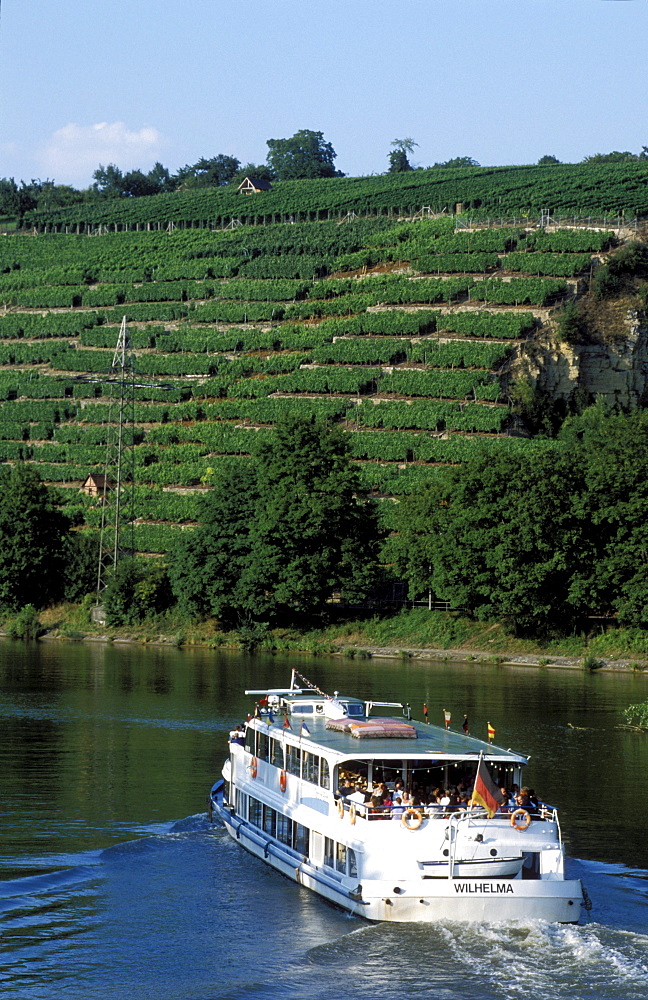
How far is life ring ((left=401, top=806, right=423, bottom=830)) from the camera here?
24.7 m

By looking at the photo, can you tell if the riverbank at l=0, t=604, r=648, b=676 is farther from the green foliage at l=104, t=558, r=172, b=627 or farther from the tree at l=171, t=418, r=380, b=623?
the tree at l=171, t=418, r=380, b=623

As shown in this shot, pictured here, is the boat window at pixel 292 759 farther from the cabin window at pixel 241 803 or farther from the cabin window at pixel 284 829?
the cabin window at pixel 241 803

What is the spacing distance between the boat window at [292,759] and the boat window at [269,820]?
48.4 inches

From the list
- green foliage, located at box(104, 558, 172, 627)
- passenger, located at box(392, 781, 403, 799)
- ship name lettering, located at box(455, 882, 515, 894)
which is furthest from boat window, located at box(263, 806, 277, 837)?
green foliage, located at box(104, 558, 172, 627)

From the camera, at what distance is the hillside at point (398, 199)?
444 feet

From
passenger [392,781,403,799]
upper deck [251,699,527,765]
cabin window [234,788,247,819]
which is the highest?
upper deck [251,699,527,765]

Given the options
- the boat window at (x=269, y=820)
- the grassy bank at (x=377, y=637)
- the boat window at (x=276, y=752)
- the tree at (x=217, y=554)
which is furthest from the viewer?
the tree at (x=217, y=554)

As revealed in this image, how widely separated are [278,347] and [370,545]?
42.0 meters

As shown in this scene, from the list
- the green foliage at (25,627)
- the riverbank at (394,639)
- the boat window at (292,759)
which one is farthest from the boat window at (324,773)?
the green foliage at (25,627)

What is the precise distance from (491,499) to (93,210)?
12160cm

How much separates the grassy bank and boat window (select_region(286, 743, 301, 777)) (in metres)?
38.4

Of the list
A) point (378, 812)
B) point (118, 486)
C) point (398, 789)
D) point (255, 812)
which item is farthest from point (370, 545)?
point (378, 812)

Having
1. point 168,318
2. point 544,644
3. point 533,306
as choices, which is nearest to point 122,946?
point 544,644

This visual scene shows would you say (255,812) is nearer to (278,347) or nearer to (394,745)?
(394,745)
